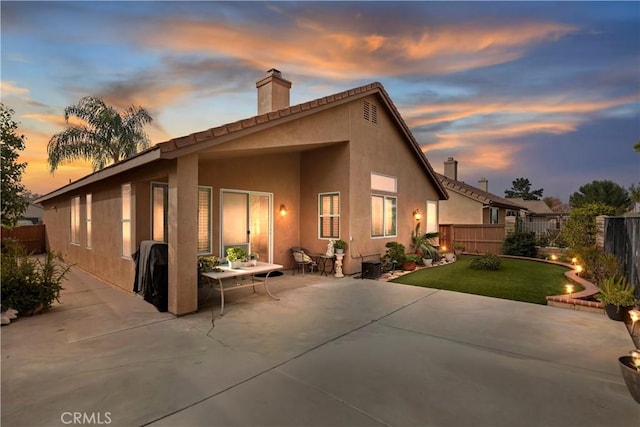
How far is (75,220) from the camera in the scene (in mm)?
11391

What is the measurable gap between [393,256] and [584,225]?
547 cm

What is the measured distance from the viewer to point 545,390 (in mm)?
3041

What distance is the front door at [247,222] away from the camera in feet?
28.2

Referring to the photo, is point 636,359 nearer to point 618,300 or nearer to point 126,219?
point 618,300

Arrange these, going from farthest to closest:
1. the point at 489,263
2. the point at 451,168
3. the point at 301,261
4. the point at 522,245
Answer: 1. the point at 451,168
2. the point at 522,245
3. the point at 489,263
4. the point at 301,261

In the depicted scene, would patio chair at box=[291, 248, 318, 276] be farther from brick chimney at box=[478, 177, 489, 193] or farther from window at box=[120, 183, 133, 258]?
brick chimney at box=[478, 177, 489, 193]

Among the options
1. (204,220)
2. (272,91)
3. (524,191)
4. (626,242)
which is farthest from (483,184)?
(524,191)

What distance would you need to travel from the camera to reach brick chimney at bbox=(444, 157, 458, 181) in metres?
23.4

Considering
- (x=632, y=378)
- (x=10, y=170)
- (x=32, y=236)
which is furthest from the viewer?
(x=32, y=236)

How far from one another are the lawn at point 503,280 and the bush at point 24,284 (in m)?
8.11

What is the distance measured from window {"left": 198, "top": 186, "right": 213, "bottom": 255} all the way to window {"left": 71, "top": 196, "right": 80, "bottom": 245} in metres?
6.27

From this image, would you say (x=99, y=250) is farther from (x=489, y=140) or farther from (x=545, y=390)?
(x=489, y=140)

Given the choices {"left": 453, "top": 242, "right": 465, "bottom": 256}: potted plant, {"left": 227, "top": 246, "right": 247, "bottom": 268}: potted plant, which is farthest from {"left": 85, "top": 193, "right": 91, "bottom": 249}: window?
{"left": 453, "top": 242, "right": 465, "bottom": 256}: potted plant

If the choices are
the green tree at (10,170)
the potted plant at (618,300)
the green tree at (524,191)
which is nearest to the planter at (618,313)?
the potted plant at (618,300)
